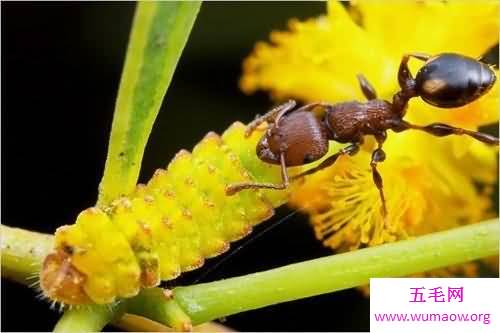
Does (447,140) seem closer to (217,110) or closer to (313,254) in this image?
(313,254)

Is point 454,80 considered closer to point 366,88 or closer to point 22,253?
point 366,88

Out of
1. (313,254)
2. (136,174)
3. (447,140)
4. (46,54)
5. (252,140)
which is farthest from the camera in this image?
(46,54)

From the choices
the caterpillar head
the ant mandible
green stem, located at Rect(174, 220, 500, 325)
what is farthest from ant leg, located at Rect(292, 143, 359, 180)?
the caterpillar head

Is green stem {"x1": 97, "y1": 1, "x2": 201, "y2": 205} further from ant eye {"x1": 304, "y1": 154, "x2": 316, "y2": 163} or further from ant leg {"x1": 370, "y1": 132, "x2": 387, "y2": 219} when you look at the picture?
ant leg {"x1": 370, "y1": 132, "x2": 387, "y2": 219}

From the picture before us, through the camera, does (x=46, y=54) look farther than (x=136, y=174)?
Yes

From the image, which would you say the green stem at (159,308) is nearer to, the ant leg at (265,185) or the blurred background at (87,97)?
the ant leg at (265,185)

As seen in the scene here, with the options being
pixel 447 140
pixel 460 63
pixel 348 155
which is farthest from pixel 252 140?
pixel 447 140

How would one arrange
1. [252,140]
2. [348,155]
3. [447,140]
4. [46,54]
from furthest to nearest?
[46,54], [447,140], [348,155], [252,140]
